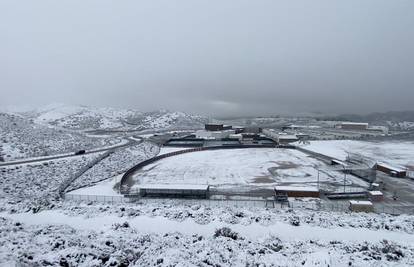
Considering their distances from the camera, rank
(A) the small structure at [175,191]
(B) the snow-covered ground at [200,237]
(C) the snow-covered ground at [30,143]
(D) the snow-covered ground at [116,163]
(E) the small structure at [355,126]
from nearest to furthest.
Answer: (B) the snow-covered ground at [200,237]
(A) the small structure at [175,191]
(D) the snow-covered ground at [116,163]
(C) the snow-covered ground at [30,143]
(E) the small structure at [355,126]

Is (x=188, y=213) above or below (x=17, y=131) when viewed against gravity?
below

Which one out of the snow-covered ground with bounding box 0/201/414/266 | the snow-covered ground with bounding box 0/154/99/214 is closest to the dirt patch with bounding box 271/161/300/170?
the snow-covered ground with bounding box 0/201/414/266

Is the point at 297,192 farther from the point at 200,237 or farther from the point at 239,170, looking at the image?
the point at 200,237

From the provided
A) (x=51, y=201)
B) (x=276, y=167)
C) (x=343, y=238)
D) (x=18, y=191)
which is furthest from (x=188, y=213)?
(x=276, y=167)

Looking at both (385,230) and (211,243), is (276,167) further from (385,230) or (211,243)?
(211,243)

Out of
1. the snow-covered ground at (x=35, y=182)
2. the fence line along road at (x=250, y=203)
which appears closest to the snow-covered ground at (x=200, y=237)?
the fence line along road at (x=250, y=203)

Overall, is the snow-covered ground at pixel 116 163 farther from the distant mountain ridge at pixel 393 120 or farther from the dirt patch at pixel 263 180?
the distant mountain ridge at pixel 393 120

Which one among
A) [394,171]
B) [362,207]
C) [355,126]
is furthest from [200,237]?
[355,126]

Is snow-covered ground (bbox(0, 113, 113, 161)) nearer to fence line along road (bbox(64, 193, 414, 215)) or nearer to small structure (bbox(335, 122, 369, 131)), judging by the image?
fence line along road (bbox(64, 193, 414, 215))
